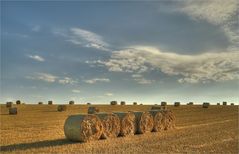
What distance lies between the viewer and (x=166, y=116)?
861 inches

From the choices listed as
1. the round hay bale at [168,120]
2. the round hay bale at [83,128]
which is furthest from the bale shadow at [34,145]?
the round hay bale at [168,120]

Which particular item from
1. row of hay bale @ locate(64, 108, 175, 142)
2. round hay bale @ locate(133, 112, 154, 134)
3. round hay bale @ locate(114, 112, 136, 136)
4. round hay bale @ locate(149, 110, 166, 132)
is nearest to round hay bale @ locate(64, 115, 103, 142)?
row of hay bale @ locate(64, 108, 175, 142)

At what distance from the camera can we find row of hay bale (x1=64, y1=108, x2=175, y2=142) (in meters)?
16.2

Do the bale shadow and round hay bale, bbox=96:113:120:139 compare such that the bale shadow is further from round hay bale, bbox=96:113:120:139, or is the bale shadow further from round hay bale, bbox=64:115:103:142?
round hay bale, bbox=96:113:120:139

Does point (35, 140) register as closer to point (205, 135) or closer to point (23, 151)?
point (23, 151)

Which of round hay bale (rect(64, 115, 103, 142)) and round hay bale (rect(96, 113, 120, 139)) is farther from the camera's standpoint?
round hay bale (rect(96, 113, 120, 139))

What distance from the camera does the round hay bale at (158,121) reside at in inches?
826

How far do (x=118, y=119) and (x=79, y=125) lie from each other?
2656 mm

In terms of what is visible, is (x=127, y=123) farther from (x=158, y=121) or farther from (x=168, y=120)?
(x=168, y=120)

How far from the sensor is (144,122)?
2003cm

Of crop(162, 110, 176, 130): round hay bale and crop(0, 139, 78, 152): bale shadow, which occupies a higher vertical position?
crop(162, 110, 176, 130): round hay bale

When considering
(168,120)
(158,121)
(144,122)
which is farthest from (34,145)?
(168,120)

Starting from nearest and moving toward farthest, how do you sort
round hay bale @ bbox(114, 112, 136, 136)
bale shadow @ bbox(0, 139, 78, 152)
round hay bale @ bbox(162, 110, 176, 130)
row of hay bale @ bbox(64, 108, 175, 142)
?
bale shadow @ bbox(0, 139, 78, 152) < row of hay bale @ bbox(64, 108, 175, 142) < round hay bale @ bbox(114, 112, 136, 136) < round hay bale @ bbox(162, 110, 176, 130)

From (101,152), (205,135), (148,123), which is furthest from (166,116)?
(101,152)
